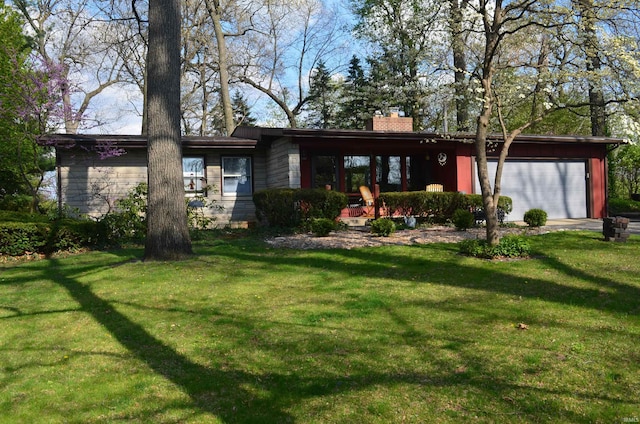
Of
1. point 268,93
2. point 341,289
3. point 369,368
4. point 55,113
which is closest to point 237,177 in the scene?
point 55,113

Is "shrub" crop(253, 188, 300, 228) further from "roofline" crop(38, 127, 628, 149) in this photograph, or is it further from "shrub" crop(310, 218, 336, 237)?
"roofline" crop(38, 127, 628, 149)

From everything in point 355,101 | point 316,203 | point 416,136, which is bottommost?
point 316,203

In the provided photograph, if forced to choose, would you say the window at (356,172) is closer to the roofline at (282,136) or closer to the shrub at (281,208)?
the roofline at (282,136)

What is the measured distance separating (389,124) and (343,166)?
2.23 meters

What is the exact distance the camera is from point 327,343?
4.63 m

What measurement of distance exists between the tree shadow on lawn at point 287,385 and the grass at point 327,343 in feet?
0.05

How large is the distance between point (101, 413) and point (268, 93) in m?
28.4

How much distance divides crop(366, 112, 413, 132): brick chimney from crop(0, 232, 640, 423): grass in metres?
9.23

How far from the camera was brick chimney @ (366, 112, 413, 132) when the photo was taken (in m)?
16.7

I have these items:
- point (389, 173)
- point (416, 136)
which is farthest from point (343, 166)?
point (416, 136)

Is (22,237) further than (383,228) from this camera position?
No

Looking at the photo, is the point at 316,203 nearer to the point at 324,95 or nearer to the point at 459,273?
the point at 459,273

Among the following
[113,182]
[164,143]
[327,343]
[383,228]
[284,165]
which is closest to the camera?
[327,343]

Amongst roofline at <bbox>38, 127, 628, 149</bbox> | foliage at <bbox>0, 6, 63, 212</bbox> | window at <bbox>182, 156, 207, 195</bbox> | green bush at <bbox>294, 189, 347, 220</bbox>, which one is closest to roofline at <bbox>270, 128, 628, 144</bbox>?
roofline at <bbox>38, 127, 628, 149</bbox>
